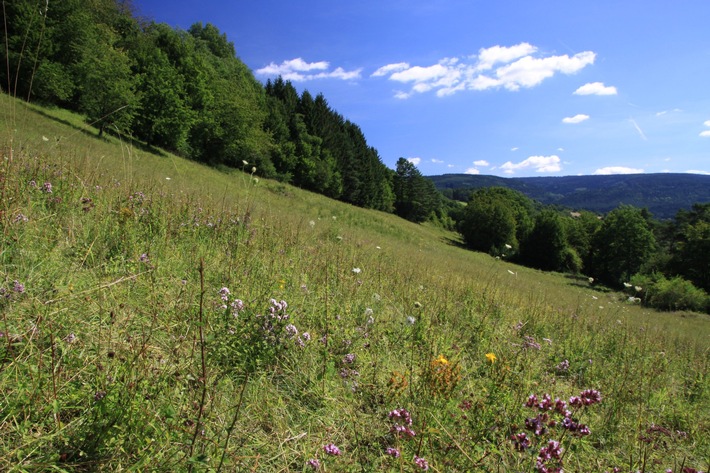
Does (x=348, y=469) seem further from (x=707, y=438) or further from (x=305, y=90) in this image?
(x=305, y=90)

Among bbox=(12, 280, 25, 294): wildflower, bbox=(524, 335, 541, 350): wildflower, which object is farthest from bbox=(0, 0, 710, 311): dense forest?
bbox=(524, 335, 541, 350): wildflower

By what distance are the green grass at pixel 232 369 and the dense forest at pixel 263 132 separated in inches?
73.4

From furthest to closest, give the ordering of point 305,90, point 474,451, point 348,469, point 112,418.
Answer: point 305,90 → point 474,451 → point 348,469 → point 112,418

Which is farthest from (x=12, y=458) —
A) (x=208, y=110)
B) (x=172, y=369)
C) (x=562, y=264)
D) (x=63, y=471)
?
(x=562, y=264)

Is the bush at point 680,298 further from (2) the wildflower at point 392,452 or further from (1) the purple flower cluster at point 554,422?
(2) the wildflower at point 392,452

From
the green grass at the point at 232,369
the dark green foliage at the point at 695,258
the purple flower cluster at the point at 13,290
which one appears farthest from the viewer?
the dark green foliage at the point at 695,258

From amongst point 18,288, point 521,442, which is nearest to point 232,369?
point 18,288

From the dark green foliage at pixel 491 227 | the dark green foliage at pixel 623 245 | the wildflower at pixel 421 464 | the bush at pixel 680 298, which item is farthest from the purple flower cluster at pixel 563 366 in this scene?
the dark green foliage at pixel 491 227

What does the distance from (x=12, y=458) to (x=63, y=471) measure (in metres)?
0.19

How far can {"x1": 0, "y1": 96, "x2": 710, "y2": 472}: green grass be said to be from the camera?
4.72 feet

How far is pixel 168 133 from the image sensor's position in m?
31.3

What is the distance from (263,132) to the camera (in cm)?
4444

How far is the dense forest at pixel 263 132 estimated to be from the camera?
81.3 ft

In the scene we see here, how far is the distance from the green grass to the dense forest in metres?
1.87
